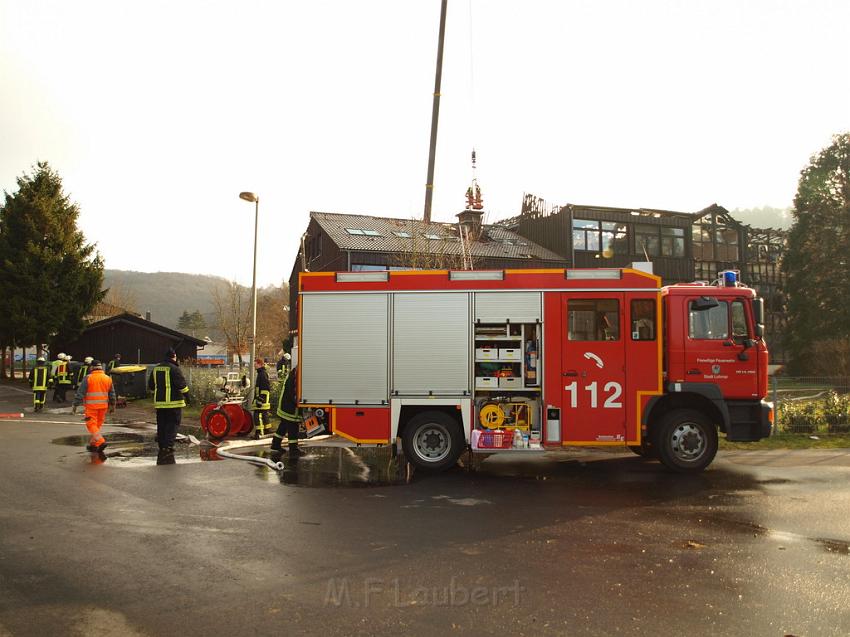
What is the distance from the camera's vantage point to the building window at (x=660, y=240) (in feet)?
121

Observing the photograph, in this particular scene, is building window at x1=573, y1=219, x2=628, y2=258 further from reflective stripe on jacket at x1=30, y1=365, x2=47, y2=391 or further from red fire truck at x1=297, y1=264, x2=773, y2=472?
red fire truck at x1=297, y1=264, x2=773, y2=472

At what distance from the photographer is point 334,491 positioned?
8.32 metres

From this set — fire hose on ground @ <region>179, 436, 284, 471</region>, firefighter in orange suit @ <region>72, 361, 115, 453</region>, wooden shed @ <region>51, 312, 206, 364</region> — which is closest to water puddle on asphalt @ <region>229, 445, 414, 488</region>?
fire hose on ground @ <region>179, 436, 284, 471</region>

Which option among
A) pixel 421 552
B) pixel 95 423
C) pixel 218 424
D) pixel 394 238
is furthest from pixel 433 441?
pixel 394 238

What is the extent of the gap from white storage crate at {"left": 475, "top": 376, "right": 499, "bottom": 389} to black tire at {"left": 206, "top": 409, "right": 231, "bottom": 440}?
5762 millimetres

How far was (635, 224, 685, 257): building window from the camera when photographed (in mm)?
36750

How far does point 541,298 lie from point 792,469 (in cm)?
494

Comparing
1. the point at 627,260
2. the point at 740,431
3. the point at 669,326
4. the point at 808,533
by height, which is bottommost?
the point at 808,533

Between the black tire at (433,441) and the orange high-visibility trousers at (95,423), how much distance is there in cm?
567

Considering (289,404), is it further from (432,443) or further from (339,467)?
(432,443)

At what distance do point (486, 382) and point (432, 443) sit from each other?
1247mm

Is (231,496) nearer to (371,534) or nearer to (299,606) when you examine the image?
(371,534)

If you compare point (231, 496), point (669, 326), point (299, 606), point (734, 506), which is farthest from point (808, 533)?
point (231, 496)

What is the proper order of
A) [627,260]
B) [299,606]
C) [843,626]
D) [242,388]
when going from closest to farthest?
[843,626], [299,606], [242,388], [627,260]
